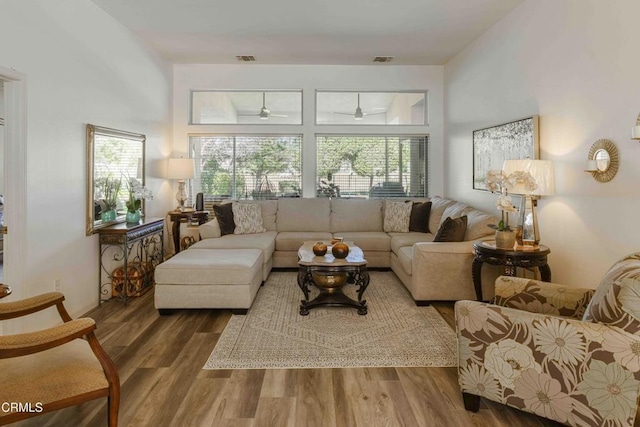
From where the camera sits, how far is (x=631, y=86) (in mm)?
2441

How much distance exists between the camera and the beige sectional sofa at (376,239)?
146 inches

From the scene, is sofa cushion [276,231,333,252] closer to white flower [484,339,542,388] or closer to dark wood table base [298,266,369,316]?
dark wood table base [298,266,369,316]

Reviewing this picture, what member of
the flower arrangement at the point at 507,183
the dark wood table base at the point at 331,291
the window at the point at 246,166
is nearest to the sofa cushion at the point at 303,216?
the window at the point at 246,166

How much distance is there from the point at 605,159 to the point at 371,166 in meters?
3.73

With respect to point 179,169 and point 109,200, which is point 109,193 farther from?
point 179,169

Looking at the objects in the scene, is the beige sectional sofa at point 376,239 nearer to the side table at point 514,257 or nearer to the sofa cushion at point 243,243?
the sofa cushion at point 243,243

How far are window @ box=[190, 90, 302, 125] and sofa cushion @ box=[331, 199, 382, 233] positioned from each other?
5.07ft

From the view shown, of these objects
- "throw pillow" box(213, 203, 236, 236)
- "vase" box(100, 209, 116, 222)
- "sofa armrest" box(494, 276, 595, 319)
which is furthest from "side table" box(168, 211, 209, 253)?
"sofa armrest" box(494, 276, 595, 319)

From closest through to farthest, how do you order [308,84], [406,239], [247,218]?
[406,239], [247,218], [308,84]

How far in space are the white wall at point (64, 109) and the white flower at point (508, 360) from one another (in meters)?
3.26

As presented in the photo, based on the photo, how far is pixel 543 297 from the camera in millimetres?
2340

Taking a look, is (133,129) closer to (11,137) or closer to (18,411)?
(11,137)

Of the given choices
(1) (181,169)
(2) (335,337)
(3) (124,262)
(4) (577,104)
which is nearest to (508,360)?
(2) (335,337)

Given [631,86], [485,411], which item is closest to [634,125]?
[631,86]
